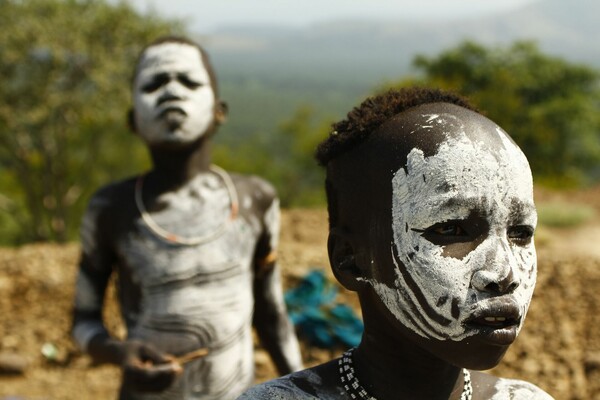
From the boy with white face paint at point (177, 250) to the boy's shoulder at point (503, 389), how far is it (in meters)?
1.28

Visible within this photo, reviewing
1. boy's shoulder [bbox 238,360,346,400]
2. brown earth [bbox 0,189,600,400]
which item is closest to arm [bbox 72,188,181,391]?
boy's shoulder [bbox 238,360,346,400]

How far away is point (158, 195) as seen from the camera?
9.95ft

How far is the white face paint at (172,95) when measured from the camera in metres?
2.97

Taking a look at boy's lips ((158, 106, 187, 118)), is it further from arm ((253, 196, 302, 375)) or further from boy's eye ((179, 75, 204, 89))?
arm ((253, 196, 302, 375))

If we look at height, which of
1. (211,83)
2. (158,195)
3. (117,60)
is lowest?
(158,195)

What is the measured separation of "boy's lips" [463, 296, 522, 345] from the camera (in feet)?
4.72

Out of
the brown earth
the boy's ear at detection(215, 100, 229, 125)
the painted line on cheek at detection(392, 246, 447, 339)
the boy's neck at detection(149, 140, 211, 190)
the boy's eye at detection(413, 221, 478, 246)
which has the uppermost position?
the boy's ear at detection(215, 100, 229, 125)

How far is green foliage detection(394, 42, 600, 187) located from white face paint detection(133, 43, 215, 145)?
21086 mm

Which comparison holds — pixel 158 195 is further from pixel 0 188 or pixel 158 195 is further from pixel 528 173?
pixel 0 188

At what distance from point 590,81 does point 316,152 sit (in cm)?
2952

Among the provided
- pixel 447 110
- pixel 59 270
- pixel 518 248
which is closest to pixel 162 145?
pixel 447 110

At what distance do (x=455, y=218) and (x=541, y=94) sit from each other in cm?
2824

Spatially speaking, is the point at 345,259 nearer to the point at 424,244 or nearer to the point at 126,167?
the point at 424,244

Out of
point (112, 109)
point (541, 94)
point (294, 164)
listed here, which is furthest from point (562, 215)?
point (294, 164)
